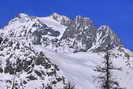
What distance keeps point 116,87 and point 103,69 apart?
2.65 metres

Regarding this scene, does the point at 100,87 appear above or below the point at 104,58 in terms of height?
below

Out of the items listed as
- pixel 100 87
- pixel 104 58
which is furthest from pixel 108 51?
pixel 100 87

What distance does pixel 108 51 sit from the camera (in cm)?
3872

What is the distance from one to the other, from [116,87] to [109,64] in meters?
2.87

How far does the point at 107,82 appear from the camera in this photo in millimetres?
39000

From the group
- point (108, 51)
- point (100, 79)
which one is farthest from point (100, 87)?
point (108, 51)

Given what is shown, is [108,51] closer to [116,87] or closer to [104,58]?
[104,58]

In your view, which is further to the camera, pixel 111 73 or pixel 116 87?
pixel 111 73

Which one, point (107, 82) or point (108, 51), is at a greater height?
point (108, 51)

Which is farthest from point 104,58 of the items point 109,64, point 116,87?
point 116,87

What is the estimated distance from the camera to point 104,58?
38.9m

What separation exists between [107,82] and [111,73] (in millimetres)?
971

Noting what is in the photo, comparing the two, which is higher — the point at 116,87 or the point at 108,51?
the point at 108,51

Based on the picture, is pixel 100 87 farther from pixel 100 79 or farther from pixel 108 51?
pixel 108 51
